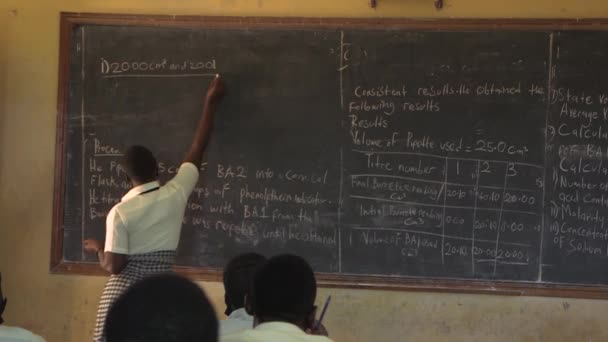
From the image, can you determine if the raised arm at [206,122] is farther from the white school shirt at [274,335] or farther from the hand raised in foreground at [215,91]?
the white school shirt at [274,335]

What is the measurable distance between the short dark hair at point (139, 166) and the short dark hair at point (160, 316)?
2009 millimetres

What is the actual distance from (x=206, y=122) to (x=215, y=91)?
0.55 ft

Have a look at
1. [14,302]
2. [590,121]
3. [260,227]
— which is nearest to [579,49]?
[590,121]

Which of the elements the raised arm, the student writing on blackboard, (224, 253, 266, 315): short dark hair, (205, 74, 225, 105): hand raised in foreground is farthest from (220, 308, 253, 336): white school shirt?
(205, 74, 225, 105): hand raised in foreground

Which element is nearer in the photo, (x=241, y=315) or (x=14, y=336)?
(x=14, y=336)

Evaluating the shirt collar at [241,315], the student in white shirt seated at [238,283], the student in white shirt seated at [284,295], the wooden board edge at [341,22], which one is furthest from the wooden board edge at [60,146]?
the student in white shirt seated at [284,295]

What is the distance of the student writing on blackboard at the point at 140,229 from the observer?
329 centimetres

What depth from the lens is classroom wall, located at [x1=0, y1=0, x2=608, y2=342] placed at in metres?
3.85

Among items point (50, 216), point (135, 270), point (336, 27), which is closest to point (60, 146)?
point (50, 216)

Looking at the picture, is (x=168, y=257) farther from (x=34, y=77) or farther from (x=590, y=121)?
(x=590, y=121)

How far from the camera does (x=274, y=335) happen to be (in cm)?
185

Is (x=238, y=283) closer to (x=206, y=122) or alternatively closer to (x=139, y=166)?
(x=139, y=166)

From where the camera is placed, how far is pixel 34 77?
163 inches

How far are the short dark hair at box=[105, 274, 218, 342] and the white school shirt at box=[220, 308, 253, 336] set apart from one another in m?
1.04
